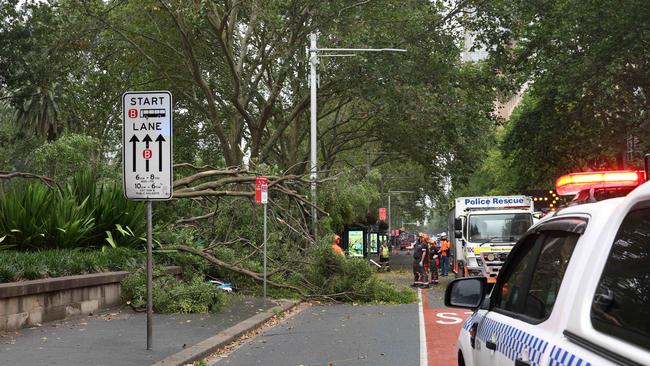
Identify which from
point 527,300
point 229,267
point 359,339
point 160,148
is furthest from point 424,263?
point 527,300

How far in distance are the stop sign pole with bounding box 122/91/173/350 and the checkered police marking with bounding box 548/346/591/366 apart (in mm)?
7511

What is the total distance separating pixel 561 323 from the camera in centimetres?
276

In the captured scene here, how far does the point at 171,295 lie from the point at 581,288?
11.5 m

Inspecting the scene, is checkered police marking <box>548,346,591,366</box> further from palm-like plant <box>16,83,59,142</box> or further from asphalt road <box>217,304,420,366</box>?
palm-like plant <box>16,83,59,142</box>

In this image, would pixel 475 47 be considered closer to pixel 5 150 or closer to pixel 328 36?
pixel 328 36

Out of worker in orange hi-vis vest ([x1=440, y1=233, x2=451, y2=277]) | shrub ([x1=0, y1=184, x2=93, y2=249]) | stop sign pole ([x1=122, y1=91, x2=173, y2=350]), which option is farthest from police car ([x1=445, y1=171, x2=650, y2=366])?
worker in orange hi-vis vest ([x1=440, y1=233, x2=451, y2=277])

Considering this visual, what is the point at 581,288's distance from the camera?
263cm

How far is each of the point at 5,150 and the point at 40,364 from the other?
3951 cm

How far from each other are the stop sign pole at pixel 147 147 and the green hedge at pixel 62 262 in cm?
268

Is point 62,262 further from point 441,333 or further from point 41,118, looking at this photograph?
point 41,118

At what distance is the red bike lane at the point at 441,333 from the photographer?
953 cm

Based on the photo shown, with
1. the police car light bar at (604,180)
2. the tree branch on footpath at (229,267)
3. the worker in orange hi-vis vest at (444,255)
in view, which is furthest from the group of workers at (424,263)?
the police car light bar at (604,180)

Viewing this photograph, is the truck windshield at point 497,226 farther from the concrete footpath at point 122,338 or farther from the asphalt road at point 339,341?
the concrete footpath at point 122,338

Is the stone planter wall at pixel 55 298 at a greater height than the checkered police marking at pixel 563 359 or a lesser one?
lesser
